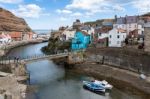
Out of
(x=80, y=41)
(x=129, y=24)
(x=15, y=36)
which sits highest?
(x=129, y=24)

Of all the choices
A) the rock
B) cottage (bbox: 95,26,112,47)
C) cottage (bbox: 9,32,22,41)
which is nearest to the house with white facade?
cottage (bbox: 95,26,112,47)

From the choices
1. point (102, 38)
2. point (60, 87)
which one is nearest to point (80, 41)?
point (102, 38)

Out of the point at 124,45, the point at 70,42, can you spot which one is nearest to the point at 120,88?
the point at 124,45

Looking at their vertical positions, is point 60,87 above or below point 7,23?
below

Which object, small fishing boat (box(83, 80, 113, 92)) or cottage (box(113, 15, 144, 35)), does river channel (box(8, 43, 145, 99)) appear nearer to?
small fishing boat (box(83, 80, 113, 92))

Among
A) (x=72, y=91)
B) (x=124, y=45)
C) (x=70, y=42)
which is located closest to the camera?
(x=72, y=91)

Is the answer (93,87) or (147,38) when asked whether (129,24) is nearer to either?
(147,38)

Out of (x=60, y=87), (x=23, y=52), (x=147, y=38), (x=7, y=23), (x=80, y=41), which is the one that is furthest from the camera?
(x=7, y=23)

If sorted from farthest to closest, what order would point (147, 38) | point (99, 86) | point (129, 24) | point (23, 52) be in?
point (23, 52) < point (129, 24) < point (147, 38) < point (99, 86)

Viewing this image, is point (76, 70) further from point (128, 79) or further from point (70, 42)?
point (70, 42)

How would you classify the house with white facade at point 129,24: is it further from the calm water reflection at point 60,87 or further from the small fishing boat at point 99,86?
the small fishing boat at point 99,86

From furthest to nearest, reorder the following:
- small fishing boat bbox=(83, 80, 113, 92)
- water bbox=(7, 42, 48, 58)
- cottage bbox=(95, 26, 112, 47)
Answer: water bbox=(7, 42, 48, 58)
cottage bbox=(95, 26, 112, 47)
small fishing boat bbox=(83, 80, 113, 92)

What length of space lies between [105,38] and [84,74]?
18361 mm

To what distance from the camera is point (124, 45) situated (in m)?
63.2
